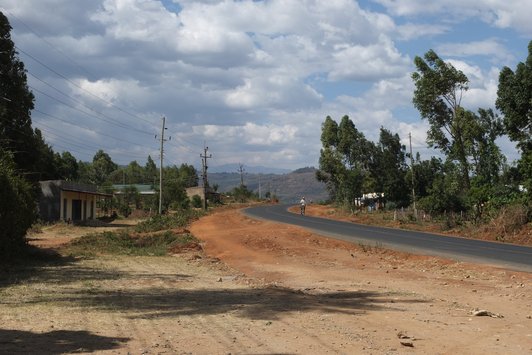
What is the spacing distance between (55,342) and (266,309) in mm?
3870

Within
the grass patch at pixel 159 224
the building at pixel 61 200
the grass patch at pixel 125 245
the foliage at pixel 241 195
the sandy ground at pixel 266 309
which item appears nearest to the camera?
the sandy ground at pixel 266 309

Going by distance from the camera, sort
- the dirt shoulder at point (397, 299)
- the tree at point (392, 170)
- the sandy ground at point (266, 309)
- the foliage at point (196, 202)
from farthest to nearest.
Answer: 1. the foliage at point (196, 202)
2. the tree at point (392, 170)
3. the dirt shoulder at point (397, 299)
4. the sandy ground at point (266, 309)

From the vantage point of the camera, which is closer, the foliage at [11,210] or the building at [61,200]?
the foliage at [11,210]

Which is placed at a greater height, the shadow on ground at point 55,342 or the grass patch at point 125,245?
the shadow on ground at point 55,342

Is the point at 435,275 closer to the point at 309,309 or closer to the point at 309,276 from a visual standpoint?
the point at 309,276

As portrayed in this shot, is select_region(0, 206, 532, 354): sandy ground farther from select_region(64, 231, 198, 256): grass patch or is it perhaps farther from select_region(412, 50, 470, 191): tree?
select_region(412, 50, 470, 191): tree

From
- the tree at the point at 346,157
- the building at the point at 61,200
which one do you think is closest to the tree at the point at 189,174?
the tree at the point at 346,157

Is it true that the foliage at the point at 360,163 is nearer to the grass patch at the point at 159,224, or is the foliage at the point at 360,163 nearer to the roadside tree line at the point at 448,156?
the roadside tree line at the point at 448,156

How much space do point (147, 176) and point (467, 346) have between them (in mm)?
141936

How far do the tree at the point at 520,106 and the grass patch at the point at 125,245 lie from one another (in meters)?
20.0

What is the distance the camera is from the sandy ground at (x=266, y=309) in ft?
26.1

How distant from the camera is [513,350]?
303 inches

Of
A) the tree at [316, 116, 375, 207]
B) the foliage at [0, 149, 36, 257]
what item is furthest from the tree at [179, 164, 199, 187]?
the foliage at [0, 149, 36, 257]

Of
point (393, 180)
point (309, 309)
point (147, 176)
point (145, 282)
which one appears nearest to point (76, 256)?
point (145, 282)
